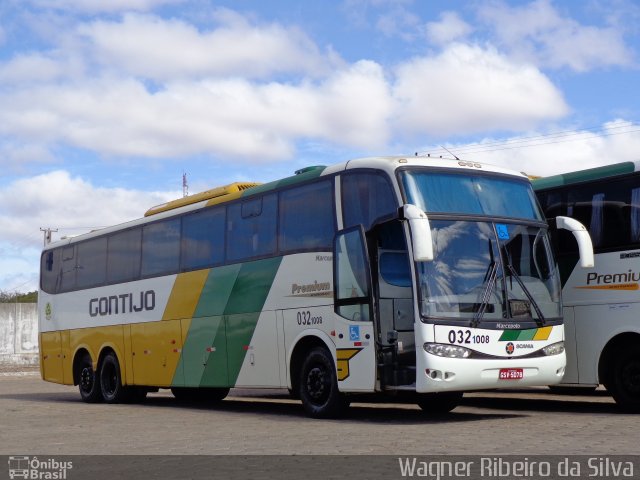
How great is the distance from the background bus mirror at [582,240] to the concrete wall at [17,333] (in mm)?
38830

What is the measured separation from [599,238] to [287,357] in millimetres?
5095

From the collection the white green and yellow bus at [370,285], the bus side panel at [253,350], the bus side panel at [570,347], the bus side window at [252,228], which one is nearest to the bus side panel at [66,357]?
the white green and yellow bus at [370,285]

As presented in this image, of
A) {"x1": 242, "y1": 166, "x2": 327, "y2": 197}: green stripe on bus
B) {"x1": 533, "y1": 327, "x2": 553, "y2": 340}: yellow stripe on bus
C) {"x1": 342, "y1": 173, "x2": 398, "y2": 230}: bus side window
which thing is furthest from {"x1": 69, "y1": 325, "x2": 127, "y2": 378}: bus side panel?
{"x1": 533, "y1": 327, "x2": 553, "y2": 340}: yellow stripe on bus

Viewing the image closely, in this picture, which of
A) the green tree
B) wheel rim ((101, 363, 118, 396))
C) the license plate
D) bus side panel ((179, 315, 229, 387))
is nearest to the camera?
the license plate

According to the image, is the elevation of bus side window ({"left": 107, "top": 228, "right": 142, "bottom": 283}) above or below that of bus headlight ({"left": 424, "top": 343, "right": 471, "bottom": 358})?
above

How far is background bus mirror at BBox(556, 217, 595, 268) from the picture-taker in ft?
47.2

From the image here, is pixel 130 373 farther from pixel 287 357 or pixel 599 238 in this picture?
pixel 599 238

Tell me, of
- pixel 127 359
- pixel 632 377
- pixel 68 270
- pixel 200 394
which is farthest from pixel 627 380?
pixel 68 270

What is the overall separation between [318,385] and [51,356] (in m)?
11.9

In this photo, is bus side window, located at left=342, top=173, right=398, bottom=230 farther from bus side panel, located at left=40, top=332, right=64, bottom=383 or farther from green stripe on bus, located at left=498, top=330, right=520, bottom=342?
bus side panel, located at left=40, top=332, right=64, bottom=383

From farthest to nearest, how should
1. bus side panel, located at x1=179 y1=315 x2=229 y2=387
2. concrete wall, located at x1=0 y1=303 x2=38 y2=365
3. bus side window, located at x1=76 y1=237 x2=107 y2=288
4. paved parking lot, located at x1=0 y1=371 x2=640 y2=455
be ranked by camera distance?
concrete wall, located at x1=0 y1=303 x2=38 y2=365 → bus side window, located at x1=76 y1=237 x2=107 y2=288 → bus side panel, located at x1=179 y1=315 x2=229 y2=387 → paved parking lot, located at x1=0 y1=371 x2=640 y2=455

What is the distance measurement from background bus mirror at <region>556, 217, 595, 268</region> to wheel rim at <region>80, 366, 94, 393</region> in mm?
12631

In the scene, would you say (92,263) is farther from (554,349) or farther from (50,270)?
(554,349)
